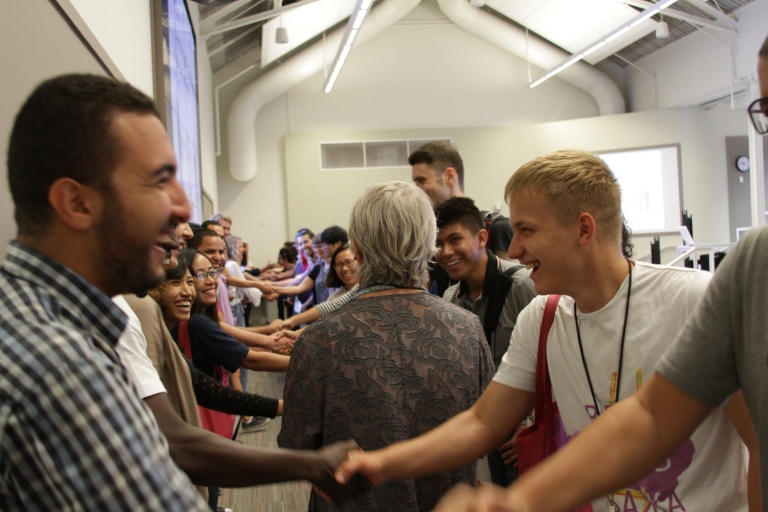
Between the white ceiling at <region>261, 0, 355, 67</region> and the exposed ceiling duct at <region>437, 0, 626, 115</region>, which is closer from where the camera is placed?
the white ceiling at <region>261, 0, 355, 67</region>

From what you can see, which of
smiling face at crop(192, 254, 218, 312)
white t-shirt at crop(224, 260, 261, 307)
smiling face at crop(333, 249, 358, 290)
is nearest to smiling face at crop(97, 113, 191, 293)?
smiling face at crop(192, 254, 218, 312)

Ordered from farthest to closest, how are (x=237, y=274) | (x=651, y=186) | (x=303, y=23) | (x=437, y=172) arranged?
(x=651, y=186)
(x=303, y=23)
(x=237, y=274)
(x=437, y=172)

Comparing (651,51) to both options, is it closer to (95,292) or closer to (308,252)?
(308,252)

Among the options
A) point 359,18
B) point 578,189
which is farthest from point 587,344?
point 359,18

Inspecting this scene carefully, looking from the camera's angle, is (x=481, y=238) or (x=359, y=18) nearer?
(x=481, y=238)

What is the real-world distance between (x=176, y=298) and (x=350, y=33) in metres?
7.94

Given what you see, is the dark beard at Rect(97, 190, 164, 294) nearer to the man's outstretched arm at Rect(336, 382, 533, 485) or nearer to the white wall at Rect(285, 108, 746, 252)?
the man's outstretched arm at Rect(336, 382, 533, 485)

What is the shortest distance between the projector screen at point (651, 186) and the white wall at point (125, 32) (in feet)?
34.2

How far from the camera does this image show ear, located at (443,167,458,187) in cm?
346

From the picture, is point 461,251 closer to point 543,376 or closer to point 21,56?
point 543,376

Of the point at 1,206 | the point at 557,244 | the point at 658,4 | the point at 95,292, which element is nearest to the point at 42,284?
the point at 95,292

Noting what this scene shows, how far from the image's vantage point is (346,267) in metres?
4.55

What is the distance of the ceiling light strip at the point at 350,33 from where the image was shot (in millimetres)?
8508

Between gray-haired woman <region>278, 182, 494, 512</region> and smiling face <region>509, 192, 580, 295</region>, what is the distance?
38 cm
